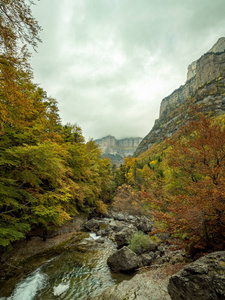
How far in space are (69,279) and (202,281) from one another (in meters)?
6.83

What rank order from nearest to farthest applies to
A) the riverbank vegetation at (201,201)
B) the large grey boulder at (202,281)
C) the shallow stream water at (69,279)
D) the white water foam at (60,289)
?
the large grey boulder at (202,281) → the riverbank vegetation at (201,201) → the shallow stream water at (69,279) → the white water foam at (60,289)

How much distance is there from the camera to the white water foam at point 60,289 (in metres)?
5.84

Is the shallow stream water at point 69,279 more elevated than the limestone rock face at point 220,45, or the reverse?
the limestone rock face at point 220,45

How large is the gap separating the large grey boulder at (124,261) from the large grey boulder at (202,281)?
4344 millimetres

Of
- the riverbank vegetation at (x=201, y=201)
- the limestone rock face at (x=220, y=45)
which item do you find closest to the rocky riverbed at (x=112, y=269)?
the riverbank vegetation at (x=201, y=201)

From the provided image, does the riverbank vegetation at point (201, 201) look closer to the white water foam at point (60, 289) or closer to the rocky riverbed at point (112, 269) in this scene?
the rocky riverbed at point (112, 269)

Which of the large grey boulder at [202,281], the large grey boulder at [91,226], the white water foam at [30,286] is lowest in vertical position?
the large grey boulder at [91,226]

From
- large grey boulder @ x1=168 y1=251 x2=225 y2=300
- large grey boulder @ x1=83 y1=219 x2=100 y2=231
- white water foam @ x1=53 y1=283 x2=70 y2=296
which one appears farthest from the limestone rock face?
white water foam @ x1=53 y1=283 x2=70 y2=296

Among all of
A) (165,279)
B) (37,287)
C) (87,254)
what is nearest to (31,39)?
(165,279)

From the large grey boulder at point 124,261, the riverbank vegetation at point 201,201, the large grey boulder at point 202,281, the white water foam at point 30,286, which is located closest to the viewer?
the large grey boulder at point 202,281

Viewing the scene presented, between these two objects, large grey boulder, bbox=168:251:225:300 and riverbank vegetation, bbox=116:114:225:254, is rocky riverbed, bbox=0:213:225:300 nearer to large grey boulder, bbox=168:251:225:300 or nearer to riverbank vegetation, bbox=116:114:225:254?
large grey boulder, bbox=168:251:225:300

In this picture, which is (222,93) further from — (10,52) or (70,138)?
(10,52)

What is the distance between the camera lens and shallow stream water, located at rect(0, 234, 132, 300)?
5738 millimetres

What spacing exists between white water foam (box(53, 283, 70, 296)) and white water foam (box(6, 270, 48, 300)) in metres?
0.73
